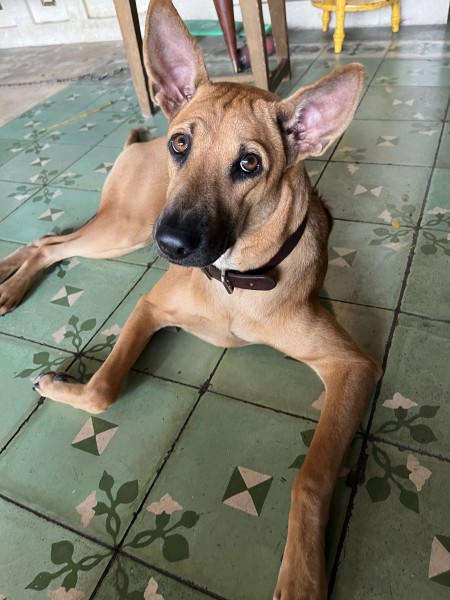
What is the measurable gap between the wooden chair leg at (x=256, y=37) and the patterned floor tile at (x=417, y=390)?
2766 millimetres

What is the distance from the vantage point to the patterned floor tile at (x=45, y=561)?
1.41m

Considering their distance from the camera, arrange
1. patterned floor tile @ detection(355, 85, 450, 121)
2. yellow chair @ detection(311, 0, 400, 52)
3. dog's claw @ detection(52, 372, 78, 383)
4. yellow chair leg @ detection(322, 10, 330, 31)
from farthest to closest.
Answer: yellow chair leg @ detection(322, 10, 330, 31)
yellow chair @ detection(311, 0, 400, 52)
patterned floor tile @ detection(355, 85, 450, 121)
dog's claw @ detection(52, 372, 78, 383)

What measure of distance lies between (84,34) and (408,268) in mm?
6871

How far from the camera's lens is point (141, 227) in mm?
2465

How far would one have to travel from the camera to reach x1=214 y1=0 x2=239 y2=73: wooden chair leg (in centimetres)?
428

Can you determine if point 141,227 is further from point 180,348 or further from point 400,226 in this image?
point 400,226

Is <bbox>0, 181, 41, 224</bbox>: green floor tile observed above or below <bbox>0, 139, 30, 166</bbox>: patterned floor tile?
below

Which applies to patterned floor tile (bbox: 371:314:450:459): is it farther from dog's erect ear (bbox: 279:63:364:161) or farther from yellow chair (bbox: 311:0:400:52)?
yellow chair (bbox: 311:0:400:52)

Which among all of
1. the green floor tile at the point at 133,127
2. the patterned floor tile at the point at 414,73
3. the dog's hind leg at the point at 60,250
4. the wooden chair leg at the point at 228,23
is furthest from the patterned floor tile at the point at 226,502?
the wooden chair leg at the point at 228,23

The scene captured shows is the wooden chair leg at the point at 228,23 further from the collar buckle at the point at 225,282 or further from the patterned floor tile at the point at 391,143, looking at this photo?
the collar buckle at the point at 225,282

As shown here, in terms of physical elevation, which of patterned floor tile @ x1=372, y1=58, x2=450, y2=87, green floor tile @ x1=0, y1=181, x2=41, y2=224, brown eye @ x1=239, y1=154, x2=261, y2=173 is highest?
brown eye @ x1=239, y1=154, x2=261, y2=173

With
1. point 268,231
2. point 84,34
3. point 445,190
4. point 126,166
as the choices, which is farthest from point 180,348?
point 84,34

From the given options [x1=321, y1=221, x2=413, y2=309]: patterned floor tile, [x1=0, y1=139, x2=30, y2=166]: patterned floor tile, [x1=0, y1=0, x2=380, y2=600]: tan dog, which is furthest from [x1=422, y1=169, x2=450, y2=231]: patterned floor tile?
[x1=0, y1=139, x2=30, y2=166]: patterned floor tile

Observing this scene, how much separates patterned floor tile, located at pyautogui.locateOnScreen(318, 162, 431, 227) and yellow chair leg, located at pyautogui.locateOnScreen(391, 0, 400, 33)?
3.07 m
